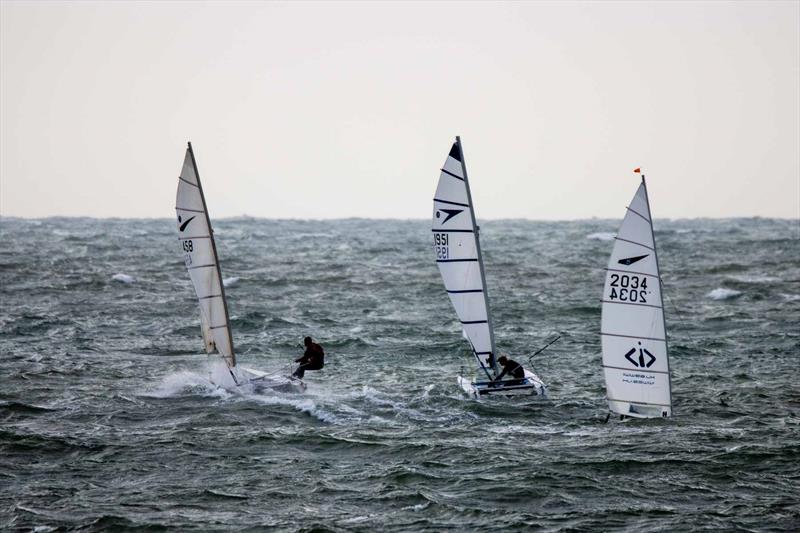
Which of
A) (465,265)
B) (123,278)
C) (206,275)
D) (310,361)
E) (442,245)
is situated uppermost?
(442,245)

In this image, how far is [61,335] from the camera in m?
33.4

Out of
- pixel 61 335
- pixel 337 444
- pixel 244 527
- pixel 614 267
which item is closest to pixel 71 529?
pixel 244 527

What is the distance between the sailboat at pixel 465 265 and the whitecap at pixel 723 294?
2385 centimetres

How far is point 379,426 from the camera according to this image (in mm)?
21078

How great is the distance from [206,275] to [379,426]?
246 inches

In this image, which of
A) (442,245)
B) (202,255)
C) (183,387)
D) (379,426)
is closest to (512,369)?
(442,245)

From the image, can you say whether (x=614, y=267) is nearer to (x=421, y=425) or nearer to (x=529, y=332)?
(x=421, y=425)

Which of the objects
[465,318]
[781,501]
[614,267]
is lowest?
[781,501]

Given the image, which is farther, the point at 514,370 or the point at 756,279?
the point at 756,279

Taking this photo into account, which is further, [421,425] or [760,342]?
[760,342]

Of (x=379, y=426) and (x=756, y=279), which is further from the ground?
(x=756, y=279)

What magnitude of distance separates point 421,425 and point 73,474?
753 cm

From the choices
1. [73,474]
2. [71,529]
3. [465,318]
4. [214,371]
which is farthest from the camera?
[214,371]

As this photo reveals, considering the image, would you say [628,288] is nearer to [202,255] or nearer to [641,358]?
[641,358]
